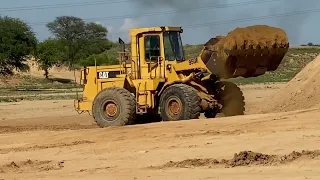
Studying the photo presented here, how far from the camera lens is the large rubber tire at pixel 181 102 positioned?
63.1 feet

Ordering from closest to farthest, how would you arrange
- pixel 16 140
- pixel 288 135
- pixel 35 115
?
1. pixel 288 135
2. pixel 16 140
3. pixel 35 115

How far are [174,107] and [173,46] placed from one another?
6.29 feet

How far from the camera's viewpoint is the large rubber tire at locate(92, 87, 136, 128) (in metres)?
20.6

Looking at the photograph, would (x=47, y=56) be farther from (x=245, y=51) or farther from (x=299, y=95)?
(x=245, y=51)

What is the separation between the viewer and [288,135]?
49.2 feet

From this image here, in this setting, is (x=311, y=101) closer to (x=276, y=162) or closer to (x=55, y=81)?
(x=276, y=162)

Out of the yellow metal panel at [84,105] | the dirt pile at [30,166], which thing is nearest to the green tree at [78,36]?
the yellow metal panel at [84,105]

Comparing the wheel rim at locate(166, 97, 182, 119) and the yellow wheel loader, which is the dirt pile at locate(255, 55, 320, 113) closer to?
the yellow wheel loader

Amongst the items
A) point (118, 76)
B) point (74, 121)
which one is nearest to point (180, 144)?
point (118, 76)

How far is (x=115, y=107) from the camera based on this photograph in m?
21.0

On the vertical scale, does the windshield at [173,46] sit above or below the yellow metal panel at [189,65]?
above

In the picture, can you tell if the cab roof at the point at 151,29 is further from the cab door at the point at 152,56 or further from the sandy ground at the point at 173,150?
the sandy ground at the point at 173,150

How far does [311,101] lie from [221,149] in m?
7.20

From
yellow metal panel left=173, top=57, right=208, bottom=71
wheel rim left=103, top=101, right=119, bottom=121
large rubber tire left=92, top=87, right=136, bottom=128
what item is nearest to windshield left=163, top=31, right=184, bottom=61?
yellow metal panel left=173, top=57, right=208, bottom=71
